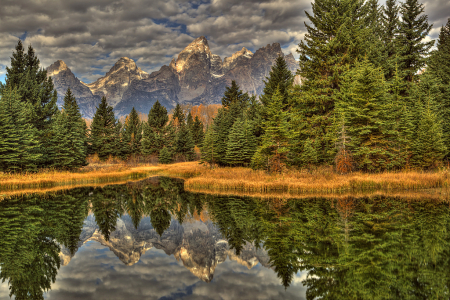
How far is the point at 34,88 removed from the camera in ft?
123

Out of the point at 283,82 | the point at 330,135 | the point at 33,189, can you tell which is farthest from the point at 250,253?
the point at 283,82

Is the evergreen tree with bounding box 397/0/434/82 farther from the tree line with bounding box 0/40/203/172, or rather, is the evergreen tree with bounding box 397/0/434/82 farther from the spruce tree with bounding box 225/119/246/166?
the tree line with bounding box 0/40/203/172

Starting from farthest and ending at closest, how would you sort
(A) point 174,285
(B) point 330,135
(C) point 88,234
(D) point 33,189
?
(B) point 330,135
(D) point 33,189
(C) point 88,234
(A) point 174,285

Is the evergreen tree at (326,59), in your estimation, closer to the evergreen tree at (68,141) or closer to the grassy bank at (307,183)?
the grassy bank at (307,183)

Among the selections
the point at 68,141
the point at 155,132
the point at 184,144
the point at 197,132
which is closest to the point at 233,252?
the point at 68,141

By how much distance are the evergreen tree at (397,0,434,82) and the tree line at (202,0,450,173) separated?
12 cm

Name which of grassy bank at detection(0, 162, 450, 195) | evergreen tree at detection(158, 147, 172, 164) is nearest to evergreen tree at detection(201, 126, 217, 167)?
grassy bank at detection(0, 162, 450, 195)

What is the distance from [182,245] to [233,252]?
2.67m

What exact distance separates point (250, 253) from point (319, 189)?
44.1 ft

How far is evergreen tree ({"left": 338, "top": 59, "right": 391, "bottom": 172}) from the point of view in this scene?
26.1m

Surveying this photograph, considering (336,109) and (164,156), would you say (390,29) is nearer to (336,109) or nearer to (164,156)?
(336,109)

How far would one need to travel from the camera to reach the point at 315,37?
99.2 feet

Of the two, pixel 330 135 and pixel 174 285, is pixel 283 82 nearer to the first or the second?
pixel 330 135

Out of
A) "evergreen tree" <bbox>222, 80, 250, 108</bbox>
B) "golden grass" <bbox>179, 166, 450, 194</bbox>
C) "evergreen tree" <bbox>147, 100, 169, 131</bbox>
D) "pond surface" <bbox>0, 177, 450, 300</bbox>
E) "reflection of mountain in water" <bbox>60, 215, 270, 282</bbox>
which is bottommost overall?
"reflection of mountain in water" <bbox>60, 215, 270, 282</bbox>
